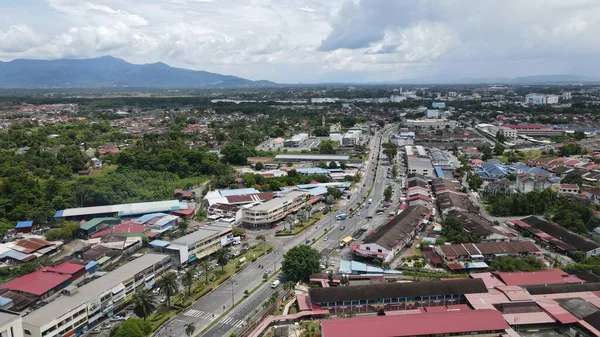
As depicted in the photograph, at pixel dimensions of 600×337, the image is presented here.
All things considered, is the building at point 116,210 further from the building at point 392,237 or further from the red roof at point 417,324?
the red roof at point 417,324

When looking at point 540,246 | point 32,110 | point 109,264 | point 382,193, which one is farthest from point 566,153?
point 32,110

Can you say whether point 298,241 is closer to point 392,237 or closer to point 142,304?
point 392,237

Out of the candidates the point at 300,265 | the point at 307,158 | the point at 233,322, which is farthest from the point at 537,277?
the point at 307,158

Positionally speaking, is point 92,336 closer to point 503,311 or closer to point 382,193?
point 503,311

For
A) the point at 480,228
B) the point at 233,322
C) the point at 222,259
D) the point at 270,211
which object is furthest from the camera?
the point at 270,211

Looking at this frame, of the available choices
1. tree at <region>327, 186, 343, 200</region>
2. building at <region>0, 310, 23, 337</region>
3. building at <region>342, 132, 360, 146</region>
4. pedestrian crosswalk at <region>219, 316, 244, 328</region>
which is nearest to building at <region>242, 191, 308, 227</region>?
tree at <region>327, 186, 343, 200</region>
